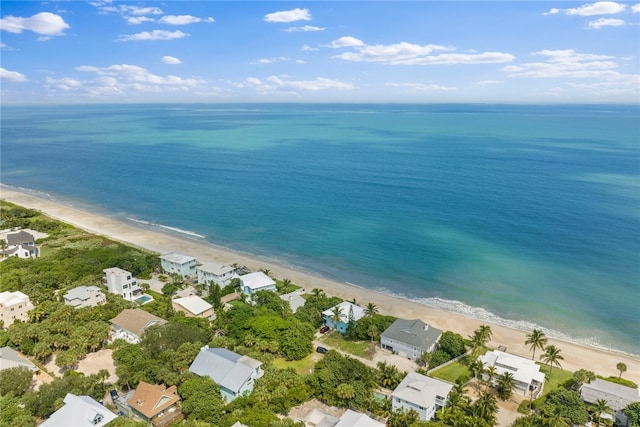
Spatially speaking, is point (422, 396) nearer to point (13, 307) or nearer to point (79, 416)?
point (79, 416)

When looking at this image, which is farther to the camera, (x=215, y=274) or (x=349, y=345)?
(x=215, y=274)

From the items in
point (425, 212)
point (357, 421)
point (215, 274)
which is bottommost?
point (357, 421)

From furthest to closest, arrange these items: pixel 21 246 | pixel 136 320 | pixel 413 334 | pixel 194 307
→ pixel 21 246 → pixel 194 307 → pixel 136 320 → pixel 413 334

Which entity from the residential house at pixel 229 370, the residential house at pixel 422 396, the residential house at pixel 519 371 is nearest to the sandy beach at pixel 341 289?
the residential house at pixel 519 371

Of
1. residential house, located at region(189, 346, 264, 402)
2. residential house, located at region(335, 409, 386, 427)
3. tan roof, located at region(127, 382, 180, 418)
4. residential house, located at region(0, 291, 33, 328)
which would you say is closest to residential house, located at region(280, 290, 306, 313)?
residential house, located at region(189, 346, 264, 402)

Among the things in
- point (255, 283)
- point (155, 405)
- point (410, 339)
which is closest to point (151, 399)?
point (155, 405)

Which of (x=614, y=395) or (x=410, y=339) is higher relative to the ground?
(x=614, y=395)

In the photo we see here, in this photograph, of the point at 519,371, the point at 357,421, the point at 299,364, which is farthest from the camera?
the point at 299,364

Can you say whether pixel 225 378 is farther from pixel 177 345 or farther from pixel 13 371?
pixel 13 371

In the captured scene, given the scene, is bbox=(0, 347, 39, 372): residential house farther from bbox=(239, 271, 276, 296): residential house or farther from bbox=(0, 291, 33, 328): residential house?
bbox=(239, 271, 276, 296): residential house
